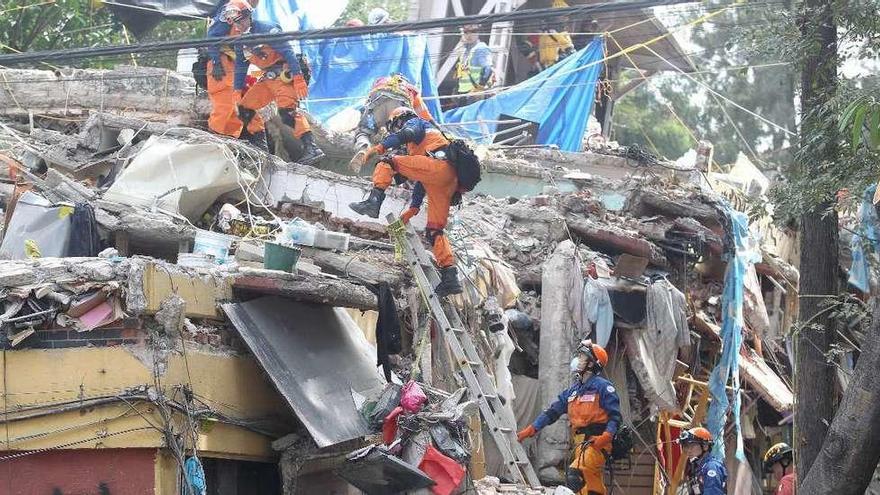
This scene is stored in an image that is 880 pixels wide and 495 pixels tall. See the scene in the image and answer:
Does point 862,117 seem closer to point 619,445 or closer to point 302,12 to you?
point 619,445

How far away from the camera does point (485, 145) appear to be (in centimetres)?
1814

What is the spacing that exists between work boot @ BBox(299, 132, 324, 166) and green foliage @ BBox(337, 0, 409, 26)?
1156cm

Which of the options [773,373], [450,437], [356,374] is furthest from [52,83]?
[773,373]

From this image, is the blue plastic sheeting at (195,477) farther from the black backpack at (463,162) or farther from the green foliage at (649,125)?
the green foliage at (649,125)

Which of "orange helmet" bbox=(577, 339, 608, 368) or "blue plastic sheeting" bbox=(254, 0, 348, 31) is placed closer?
"orange helmet" bbox=(577, 339, 608, 368)

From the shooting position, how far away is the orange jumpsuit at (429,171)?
485 inches

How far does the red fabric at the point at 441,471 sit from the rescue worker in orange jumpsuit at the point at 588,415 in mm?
2395

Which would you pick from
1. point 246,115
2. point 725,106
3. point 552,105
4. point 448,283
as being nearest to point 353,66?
point 552,105

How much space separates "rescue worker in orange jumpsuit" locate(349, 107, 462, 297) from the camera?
12.3 metres

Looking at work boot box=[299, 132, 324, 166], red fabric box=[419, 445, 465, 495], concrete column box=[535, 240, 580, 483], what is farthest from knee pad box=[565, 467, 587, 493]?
work boot box=[299, 132, 324, 166]

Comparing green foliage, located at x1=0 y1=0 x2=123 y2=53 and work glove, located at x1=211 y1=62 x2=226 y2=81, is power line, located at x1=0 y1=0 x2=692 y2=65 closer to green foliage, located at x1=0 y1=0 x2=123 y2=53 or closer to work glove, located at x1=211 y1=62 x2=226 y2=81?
work glove, located at x1=211 y1=62 x2=226 y2=81

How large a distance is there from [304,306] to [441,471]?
172 cm

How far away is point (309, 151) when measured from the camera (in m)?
15.5

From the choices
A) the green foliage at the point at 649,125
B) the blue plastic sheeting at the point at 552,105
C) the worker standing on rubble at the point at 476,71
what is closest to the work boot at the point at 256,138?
the blue plastic sheeting at the point at 552,105
